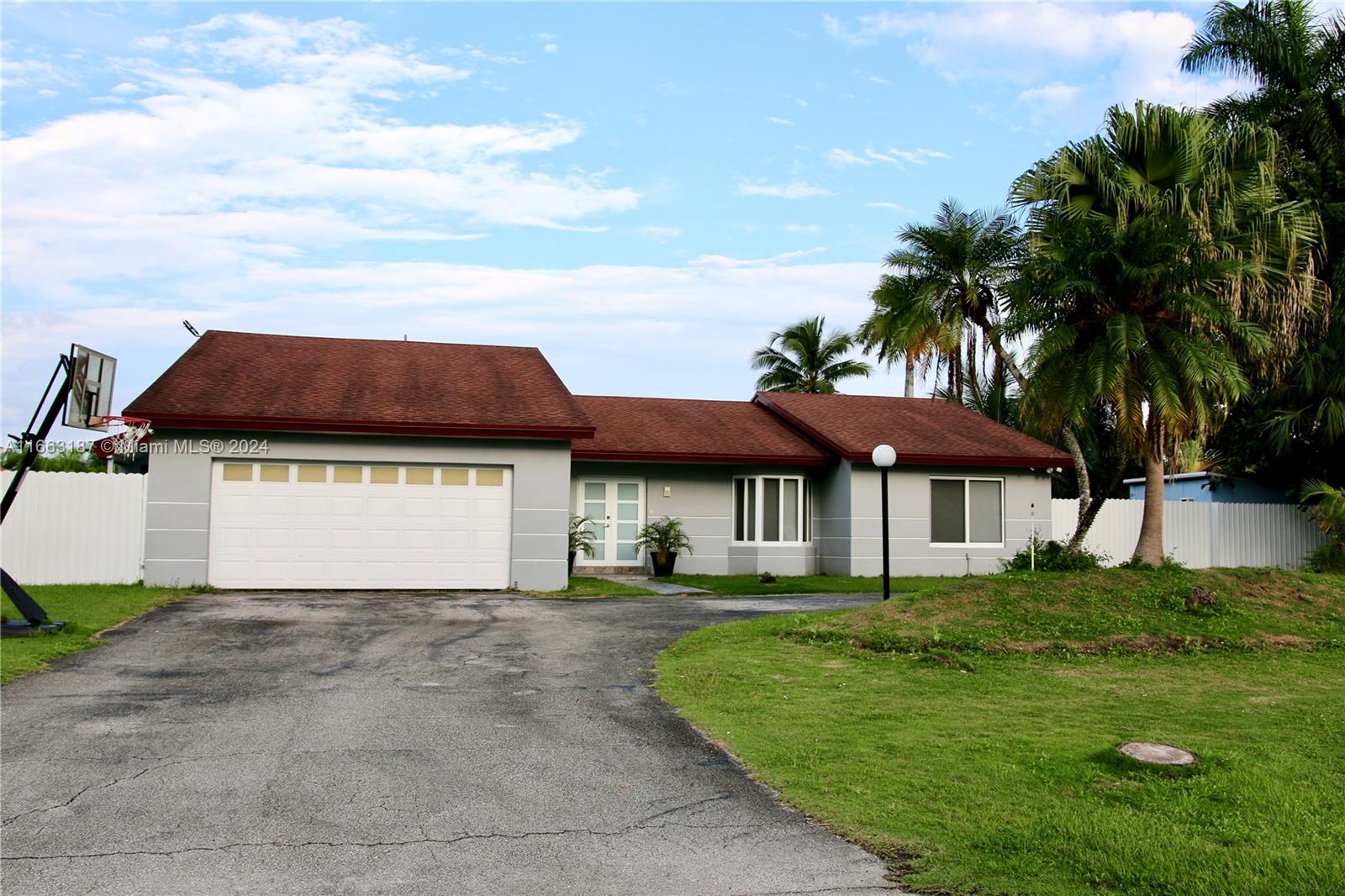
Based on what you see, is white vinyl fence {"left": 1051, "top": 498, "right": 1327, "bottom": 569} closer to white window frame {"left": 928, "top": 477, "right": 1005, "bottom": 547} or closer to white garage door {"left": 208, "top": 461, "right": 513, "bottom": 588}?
white window frame {"left": 928, "top": 477, "right": 1005, "bottom": 547}

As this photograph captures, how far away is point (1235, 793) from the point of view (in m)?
5.74

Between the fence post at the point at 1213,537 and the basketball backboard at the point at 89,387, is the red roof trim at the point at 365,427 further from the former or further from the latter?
the fence post at the point at 1213,537

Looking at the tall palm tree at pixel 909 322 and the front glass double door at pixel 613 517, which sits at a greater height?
the tall palm tree at pixel 909 322

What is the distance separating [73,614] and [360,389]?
6.98m

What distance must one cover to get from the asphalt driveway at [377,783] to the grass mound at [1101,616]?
2.74 meters

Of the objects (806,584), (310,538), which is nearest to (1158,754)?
(806,584)

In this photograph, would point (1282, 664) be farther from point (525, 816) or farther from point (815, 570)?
point (815, 570)

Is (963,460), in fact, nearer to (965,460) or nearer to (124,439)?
(965,460)

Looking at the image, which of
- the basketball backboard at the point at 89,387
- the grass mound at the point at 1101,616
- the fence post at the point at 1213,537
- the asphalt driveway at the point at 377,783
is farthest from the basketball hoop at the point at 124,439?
the fence post at the point at 1213,537

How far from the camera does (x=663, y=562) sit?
21.6 m

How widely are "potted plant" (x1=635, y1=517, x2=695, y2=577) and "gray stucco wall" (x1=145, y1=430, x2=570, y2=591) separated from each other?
11.6ft

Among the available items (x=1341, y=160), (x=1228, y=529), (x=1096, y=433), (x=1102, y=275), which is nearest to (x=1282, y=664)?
(x=1102, y=275)

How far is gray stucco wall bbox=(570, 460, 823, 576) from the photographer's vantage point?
22172mm

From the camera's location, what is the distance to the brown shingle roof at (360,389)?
17.4 m
